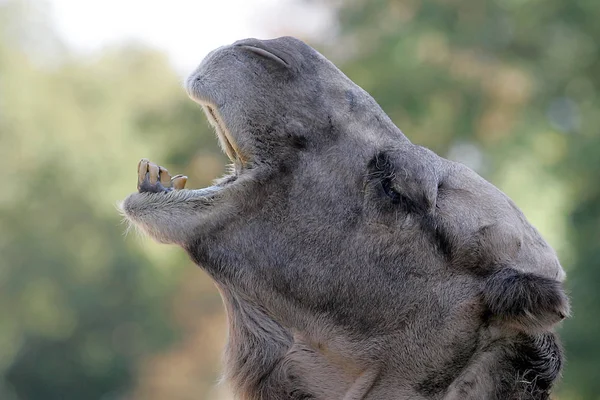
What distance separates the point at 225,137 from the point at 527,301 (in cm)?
142

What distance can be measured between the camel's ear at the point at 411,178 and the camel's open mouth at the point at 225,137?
0.60m

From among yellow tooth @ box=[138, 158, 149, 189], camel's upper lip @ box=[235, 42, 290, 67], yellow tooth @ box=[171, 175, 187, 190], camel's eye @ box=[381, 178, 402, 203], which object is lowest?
yellow tooth @ box=[138, 158, 149, 189]

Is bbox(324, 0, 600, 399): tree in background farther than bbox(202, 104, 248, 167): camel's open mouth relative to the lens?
Yes

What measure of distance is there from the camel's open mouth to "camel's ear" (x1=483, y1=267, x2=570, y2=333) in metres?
1.15

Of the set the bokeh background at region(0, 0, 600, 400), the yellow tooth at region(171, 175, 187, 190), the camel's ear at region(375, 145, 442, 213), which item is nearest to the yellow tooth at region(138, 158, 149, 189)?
the yellow tooth at region(171, 175, 187, 190)

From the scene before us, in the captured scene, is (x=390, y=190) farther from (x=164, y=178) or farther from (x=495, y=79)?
(x=495, y=79)

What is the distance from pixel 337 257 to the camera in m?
4.48

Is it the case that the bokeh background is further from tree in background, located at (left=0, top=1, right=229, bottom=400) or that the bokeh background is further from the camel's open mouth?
the camel's open mouth

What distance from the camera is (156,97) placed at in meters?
37.9

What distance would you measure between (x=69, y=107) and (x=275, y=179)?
123 feet

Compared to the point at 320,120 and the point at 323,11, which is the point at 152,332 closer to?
the point at 323,11

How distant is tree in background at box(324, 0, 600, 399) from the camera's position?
20.9m

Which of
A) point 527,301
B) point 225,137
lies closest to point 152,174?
point 225,137

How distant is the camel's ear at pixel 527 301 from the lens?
420cm
